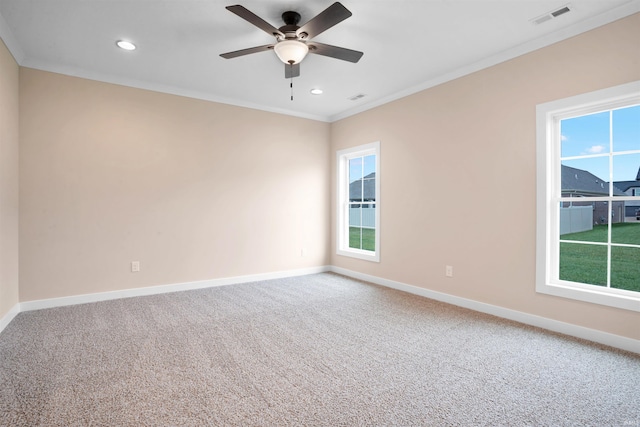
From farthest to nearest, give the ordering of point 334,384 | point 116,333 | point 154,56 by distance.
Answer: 1. point 154,56
2. point 116,333
3. point 334,384

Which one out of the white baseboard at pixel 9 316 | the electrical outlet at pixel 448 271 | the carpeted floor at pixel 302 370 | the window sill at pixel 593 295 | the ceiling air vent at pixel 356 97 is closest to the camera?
the carpeted floor at pixel 302 370

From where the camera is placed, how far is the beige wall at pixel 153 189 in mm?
3625

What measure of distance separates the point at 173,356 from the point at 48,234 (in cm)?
236

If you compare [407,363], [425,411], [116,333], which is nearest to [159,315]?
[116,333]

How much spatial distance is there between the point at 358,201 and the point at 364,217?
0.29m

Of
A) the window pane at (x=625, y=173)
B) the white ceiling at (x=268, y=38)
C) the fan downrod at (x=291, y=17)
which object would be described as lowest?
the window pane at (x=625, y=173)

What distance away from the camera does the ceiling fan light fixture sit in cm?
274

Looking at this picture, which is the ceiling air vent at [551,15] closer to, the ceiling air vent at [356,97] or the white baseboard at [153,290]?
the ceiling air vent at [356,97]

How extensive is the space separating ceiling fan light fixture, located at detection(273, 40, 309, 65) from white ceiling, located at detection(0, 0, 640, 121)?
0.72 feet

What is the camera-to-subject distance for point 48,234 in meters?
3.64

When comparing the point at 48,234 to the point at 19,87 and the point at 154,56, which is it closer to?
the point at 19,87

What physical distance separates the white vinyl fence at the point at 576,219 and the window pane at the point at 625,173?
0.92 feet

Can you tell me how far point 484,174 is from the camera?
139 inches

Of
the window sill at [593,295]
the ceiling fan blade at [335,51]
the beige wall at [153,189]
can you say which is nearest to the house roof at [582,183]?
the window sill at [593,295]
